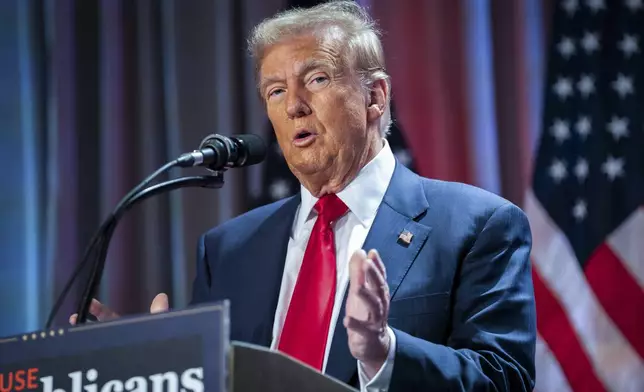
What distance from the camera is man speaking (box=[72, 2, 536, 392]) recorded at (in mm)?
1882

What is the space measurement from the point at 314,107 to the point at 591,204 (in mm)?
1351

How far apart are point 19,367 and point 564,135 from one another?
A: 2306 millimetres

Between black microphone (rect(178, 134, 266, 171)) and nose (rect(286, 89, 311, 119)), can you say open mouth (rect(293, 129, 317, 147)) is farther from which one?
black microphone (rect(178, 134, 266, 171))

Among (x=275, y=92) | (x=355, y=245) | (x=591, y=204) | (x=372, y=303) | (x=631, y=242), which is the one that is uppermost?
(x=275, y=92)

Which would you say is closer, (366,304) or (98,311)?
(366,304)

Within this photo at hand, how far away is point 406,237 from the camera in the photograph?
6.82ft

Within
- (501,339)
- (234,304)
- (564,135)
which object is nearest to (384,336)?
(501,339)

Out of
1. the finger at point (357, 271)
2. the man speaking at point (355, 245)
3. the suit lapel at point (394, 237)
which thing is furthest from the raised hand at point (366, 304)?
the suit lapel at point (394, 237)

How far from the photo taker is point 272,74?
228cm

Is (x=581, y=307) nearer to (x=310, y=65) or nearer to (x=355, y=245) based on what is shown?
(x=355, y=245)

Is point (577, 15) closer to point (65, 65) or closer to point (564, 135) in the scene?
point (564, 135)

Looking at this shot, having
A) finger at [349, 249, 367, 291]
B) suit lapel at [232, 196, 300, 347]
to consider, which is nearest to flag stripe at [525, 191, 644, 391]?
suit lapel at [232, 196, 300, 347]

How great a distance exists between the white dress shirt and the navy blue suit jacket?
23mm

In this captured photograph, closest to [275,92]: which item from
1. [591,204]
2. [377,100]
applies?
[377,100]
